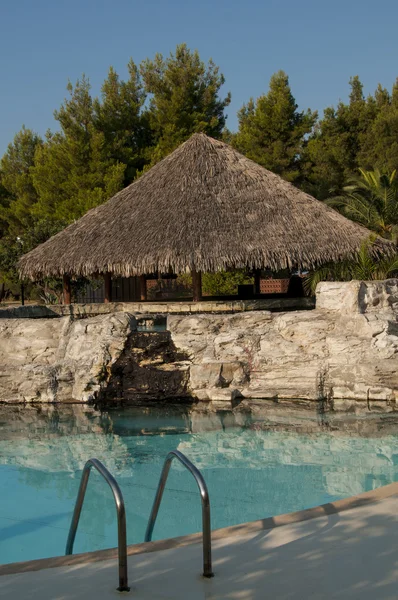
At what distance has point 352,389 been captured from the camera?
977cm


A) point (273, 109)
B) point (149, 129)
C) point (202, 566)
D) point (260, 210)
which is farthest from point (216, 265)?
point (149, 129)

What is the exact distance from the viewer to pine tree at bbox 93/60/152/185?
30.9 meters

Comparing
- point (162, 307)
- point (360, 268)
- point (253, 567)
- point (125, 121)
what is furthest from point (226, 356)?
point (125, 121)

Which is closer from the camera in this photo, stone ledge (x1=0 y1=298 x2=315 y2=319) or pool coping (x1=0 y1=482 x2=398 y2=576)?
pool coping (x1=0 y1=482 x2=398 y2=576)

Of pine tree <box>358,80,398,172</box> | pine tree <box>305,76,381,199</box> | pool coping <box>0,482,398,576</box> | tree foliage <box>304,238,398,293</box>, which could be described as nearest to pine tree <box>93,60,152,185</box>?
pine tree <box>305,76,381,199</box>

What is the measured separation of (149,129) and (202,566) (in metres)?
30.7

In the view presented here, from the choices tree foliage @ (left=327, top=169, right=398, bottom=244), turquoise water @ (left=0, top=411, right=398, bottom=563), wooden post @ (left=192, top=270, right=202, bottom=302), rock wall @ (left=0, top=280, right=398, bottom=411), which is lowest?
turquoise water @ (left=0, top=411, right=398, bottom=563)

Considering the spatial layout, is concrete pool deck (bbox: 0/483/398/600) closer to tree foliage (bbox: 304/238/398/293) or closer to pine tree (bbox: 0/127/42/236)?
tree foliage (bbox: 304/238/398/293)

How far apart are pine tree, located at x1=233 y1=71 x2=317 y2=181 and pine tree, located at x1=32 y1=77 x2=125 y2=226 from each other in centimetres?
568

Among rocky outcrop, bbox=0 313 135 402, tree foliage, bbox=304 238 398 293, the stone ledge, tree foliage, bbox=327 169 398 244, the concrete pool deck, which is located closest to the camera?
the concrete pool deck

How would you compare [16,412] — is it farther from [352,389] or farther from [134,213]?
[134,213]

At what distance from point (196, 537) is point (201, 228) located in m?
12.1

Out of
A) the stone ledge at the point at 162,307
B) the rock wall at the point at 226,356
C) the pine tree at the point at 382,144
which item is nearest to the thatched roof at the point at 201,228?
the stone ledge at the point at 162,307

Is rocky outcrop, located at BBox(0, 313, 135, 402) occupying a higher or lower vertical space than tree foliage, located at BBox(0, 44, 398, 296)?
lower
